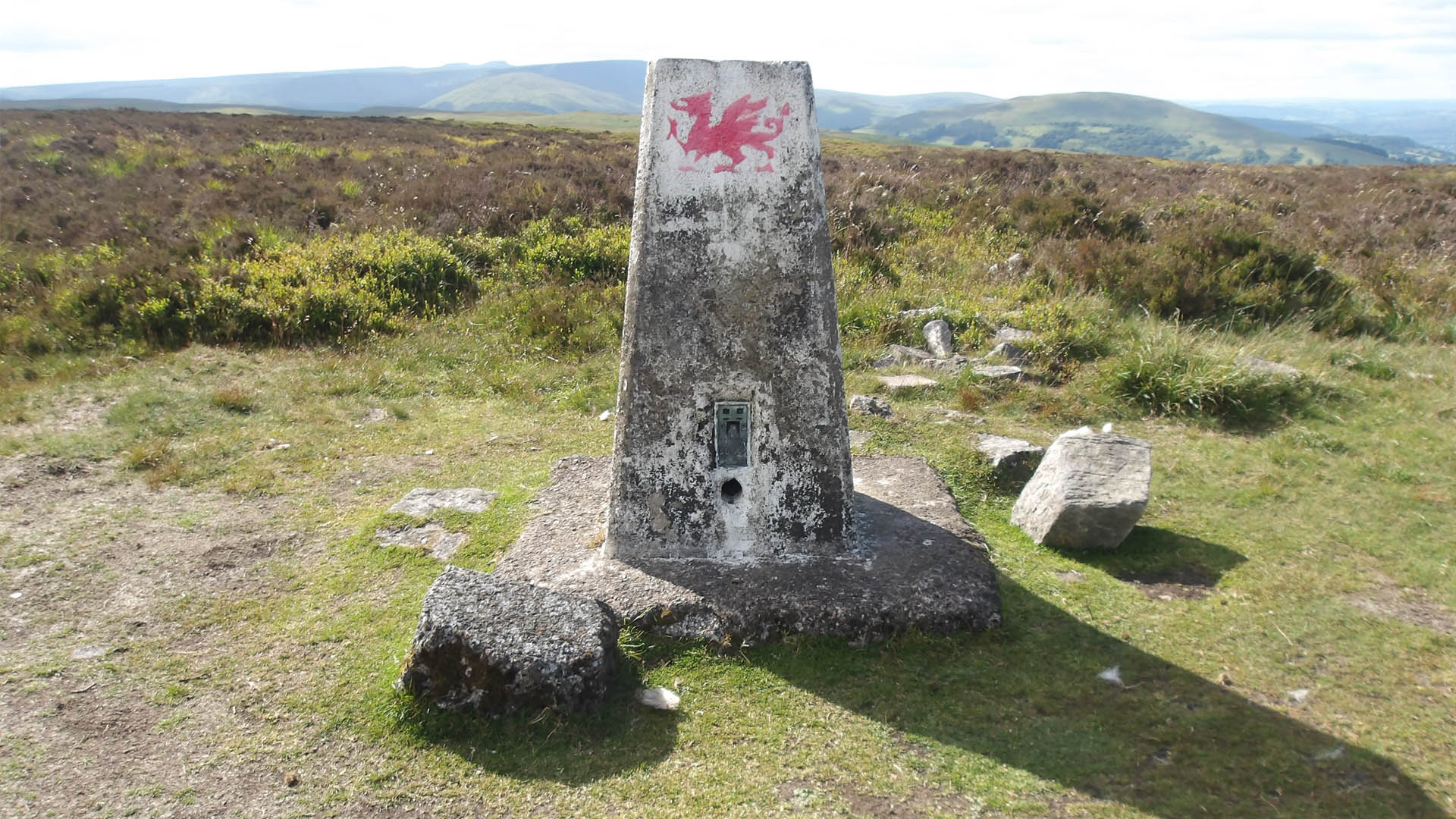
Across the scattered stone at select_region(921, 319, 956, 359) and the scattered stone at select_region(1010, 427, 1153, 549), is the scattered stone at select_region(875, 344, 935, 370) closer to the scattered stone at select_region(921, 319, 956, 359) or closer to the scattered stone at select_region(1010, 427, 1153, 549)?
the scattered stone at select_region(921, 319, 956, 359)

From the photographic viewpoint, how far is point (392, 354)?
9.20 meters

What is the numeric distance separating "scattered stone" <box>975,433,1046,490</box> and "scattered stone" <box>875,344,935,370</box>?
2514mm

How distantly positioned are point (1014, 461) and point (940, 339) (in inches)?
127

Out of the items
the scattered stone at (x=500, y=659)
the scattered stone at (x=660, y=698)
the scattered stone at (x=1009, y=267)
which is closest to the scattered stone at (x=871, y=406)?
the scattered stone at (x=660, y=698)

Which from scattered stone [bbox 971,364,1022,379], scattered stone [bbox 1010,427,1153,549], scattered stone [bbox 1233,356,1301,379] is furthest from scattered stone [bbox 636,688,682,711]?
scattered stone [bbox 1233,356,1301,379]

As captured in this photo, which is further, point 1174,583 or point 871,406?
point 871,406

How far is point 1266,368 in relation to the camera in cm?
795

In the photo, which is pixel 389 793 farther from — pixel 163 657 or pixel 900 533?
pixel 900 533

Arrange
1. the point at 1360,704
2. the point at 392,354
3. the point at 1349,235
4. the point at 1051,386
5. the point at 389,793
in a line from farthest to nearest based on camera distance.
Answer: the point at 1349,235 < the point at 392,354 < the point at 1051,386 < the point at 1360,704 < the point at 389,793

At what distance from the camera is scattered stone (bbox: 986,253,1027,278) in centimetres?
1193

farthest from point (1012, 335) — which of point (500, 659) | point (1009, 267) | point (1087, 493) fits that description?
point (500, 659)

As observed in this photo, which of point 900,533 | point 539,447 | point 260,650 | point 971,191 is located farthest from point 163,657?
point 971,191

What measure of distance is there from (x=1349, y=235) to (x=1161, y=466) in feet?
36.3

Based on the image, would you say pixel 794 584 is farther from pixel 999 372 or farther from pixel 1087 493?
pixel 999 372
